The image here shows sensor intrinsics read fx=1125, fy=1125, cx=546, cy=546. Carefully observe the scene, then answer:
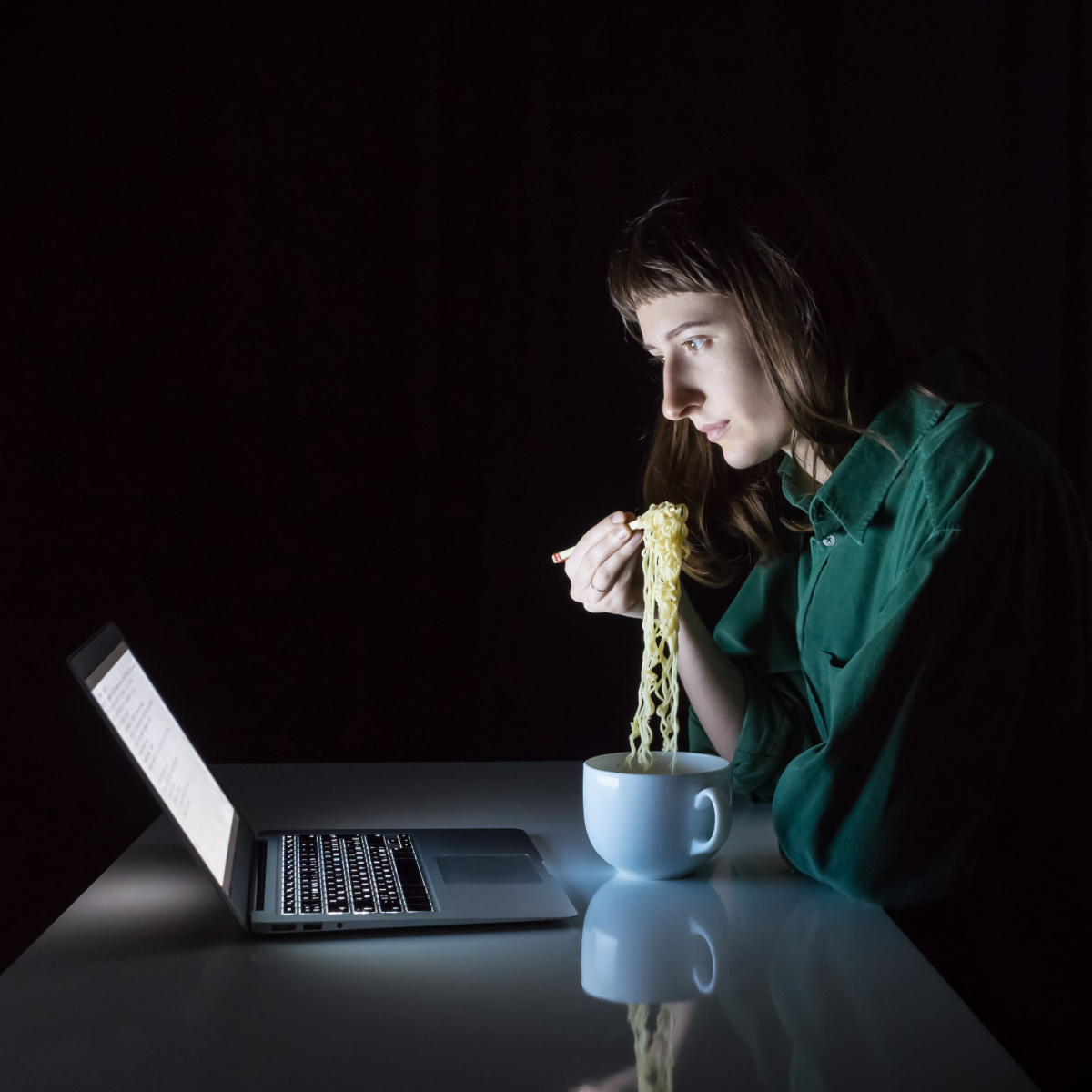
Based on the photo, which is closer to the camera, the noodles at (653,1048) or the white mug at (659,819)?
the noodles at (653,1048)

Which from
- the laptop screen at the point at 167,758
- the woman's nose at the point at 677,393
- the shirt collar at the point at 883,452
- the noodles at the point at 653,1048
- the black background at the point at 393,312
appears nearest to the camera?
the noodles at the point at 653,1048

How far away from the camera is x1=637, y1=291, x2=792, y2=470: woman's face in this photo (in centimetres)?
136

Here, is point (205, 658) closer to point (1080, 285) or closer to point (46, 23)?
point (46, 23)

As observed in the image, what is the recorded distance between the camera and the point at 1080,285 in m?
2.19

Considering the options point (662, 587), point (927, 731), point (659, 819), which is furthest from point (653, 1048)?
point (662, 587)

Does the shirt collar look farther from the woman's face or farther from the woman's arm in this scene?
the woman's arm

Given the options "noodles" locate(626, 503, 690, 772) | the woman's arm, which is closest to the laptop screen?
"noodles" locate(626, 503, 690, 772)

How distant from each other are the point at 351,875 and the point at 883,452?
76cm

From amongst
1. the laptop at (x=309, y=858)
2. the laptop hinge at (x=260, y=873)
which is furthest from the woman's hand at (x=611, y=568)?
the laptop hinge at (x=260, y=873)

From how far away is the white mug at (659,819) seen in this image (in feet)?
3.55

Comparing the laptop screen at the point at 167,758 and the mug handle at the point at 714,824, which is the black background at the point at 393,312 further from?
the mug handle at the point at 714,824

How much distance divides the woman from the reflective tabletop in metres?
0.14

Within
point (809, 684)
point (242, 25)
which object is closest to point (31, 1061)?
point (809, 684)

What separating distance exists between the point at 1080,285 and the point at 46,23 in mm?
2002
